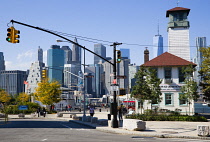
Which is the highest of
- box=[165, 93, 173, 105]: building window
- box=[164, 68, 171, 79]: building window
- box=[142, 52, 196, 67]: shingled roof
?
box=[142, 52, 196, 67]: shingled roof

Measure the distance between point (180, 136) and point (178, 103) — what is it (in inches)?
1055

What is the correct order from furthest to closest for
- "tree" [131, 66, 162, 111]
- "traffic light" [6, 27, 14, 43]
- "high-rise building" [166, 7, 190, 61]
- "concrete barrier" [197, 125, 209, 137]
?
"high-rise building" [166, 7, 190, 61] → "tree" [131, 66, 162, 111] → "concrete barrier" [197, 125, 209, 137] → "traffic light" [6, 27, 14, 43]

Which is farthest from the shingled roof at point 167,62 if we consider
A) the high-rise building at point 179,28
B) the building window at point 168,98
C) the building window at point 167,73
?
the high-rise building at point 179,28

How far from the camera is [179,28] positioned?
8350cm

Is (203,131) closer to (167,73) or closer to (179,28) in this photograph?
(167,73)

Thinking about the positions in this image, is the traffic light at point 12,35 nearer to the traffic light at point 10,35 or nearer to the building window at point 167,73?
the traffic light at point 10,35

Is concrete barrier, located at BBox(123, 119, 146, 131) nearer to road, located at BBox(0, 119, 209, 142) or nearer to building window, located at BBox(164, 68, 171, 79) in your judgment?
road, located at BBox(0, 119, 209, 142)

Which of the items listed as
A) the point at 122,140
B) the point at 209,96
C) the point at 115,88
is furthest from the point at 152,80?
the point at 122,140

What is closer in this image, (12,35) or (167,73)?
(12,35)

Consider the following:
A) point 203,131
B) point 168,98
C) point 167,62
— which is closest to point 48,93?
point 168,98

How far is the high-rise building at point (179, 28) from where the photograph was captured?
76.6m

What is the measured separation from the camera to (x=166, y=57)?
48188mm

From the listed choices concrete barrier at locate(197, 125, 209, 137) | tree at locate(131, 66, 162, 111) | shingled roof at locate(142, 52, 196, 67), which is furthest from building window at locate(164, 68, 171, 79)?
concrete barrier at locate(197, 125, 209, 137)

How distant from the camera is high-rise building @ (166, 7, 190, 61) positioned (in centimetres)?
7662
